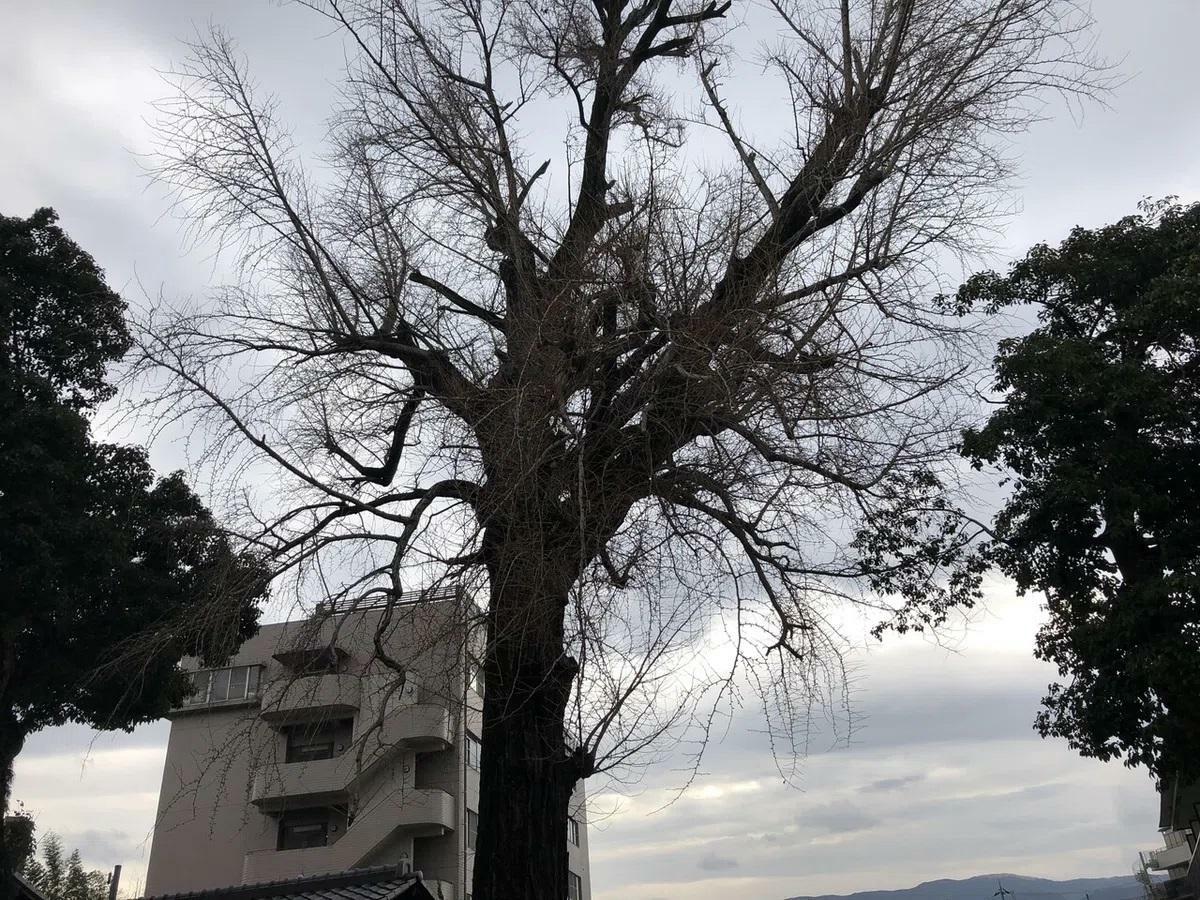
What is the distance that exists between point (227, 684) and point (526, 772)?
2330cm

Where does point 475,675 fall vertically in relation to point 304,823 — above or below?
below

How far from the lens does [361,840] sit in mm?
22312

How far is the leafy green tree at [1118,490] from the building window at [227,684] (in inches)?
817

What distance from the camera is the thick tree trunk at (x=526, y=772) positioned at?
15.0ft

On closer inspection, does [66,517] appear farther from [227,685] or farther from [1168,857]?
[1168,857]

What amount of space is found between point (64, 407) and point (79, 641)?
2822 mm

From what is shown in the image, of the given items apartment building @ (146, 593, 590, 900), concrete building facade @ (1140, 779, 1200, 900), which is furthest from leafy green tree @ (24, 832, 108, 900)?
concrete building facade @ (1140, 779, 1200, 900)

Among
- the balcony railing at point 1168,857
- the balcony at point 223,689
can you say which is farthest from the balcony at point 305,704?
the balcony railing at point 1168,857

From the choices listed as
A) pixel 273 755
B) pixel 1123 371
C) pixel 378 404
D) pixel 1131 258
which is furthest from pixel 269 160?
pixel 1131 258

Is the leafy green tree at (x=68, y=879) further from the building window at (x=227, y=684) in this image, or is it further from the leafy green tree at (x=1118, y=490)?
the leafy green tree at (x=1118, y=490)

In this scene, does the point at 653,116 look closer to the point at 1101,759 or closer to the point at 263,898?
the point at 1101,759

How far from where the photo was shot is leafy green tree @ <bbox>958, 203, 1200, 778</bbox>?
28.6 feet

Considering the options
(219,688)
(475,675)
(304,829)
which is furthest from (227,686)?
(475,675)

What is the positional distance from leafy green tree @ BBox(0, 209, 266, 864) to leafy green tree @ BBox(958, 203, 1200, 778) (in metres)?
8.84
